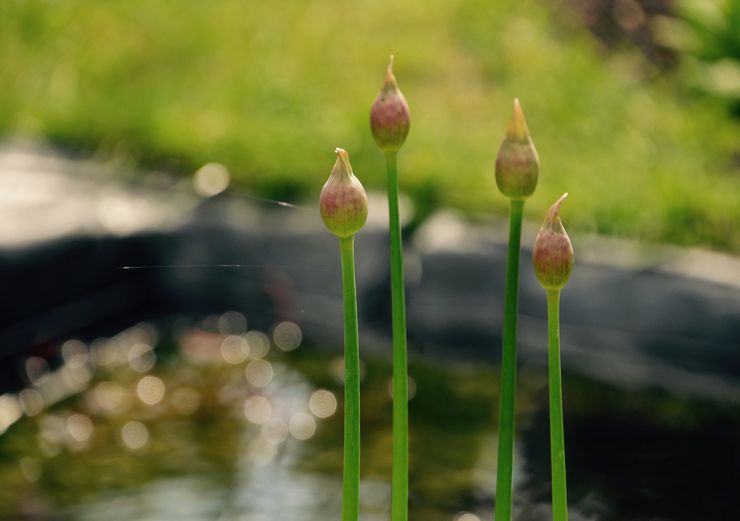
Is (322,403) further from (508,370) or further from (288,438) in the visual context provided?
(508,370)

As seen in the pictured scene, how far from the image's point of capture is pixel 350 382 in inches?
34.5

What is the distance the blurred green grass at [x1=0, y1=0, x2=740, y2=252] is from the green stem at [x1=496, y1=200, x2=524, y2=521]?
83.1 inches

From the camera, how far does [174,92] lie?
3.80 m

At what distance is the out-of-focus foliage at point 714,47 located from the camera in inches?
144

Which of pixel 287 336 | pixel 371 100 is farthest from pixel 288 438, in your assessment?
pixel 371 100

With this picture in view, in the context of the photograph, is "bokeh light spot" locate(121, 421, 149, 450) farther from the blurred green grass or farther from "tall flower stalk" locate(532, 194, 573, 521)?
"tall flower stalk" locate(532, 194, 573, 521)

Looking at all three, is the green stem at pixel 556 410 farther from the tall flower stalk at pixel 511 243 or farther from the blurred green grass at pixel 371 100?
the blurred green grass at pixel 371 100

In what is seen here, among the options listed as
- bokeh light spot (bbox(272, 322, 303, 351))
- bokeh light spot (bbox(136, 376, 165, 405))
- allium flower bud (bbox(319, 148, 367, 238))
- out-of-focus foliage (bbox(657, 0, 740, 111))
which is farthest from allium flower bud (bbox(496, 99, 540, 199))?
out-of-focus foliage (bbox(657, 0, 740, 111))

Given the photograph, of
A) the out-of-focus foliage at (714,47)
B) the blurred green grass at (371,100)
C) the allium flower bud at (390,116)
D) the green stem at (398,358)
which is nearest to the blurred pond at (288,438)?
the blurred green grass at (371,100)

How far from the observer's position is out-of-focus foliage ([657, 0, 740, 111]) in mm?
3660

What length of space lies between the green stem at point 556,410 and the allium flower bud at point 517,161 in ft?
0.28

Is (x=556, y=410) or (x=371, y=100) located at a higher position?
(x=371, y=100)

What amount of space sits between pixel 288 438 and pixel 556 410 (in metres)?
1.59

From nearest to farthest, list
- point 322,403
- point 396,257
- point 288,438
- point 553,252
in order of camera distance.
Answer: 1. point 553,252
2. point 396,257
3. point 288,438
4. point 322,403
